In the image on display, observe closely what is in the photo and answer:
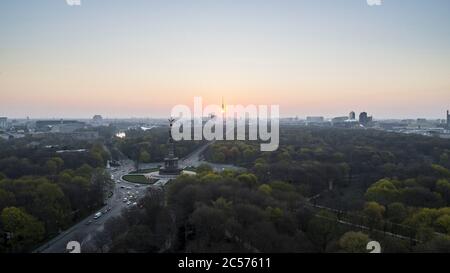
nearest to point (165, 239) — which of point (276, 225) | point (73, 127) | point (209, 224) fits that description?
point (209, 224)

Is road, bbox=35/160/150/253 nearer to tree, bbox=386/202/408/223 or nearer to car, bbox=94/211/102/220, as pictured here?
car, bbox=94/211/102/220

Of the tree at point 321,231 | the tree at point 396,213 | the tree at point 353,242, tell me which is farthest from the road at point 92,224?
the tree at point 396,213

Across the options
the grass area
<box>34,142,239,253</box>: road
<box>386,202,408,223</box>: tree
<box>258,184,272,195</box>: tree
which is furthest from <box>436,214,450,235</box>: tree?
the grass area

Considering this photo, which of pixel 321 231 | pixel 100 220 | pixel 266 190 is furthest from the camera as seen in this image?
pixel 266 190

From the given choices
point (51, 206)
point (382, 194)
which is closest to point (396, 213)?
point (382, 194)

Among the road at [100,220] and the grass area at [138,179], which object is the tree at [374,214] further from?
the grass area at [138,179]

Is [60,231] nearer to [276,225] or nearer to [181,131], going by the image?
[276,225]

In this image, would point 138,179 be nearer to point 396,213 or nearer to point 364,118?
point 396,213
